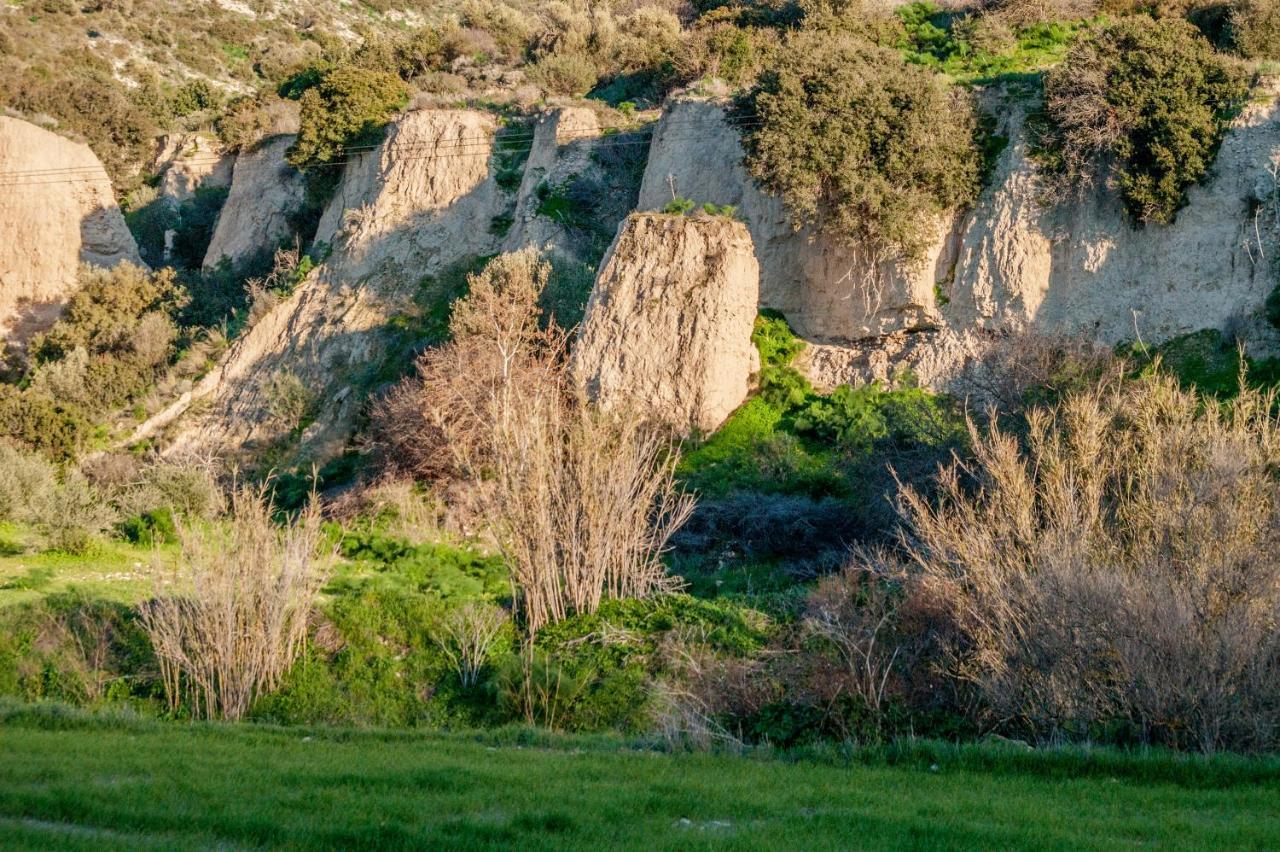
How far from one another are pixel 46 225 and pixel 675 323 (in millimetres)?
25777

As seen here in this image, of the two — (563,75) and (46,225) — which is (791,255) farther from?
(46,225)

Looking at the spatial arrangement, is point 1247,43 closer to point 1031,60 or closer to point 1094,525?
point 1031,60

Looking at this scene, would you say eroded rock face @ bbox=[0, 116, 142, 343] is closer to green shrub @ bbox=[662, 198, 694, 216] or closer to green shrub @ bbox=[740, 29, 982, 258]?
green shrub @ bbox=[662, 198, 694, 216]

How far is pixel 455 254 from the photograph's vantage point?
35000mm

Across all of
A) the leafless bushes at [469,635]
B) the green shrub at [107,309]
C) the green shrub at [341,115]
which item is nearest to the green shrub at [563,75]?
the green shrub at [341,115]

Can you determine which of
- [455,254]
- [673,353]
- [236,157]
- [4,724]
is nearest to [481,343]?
[673,353]

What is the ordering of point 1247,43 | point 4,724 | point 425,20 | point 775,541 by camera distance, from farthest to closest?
1. point 425,20
2. point 1247,43
3. point 775,541
4. point 4,724

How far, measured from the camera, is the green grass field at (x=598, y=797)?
8750 mm

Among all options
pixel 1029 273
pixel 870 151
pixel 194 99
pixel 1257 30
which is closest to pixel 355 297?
pixel 870 151

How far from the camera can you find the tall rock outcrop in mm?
32562

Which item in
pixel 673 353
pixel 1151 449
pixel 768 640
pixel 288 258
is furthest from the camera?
pixel 288 258

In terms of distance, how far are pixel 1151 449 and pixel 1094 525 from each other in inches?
47.5

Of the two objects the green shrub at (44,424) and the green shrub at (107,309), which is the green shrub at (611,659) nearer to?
the green shrub at (44,424)

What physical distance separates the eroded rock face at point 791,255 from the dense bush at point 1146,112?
11.5 ft
